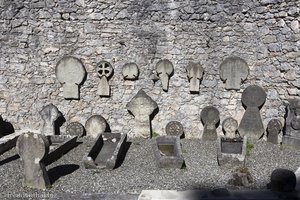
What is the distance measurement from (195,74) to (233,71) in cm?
86

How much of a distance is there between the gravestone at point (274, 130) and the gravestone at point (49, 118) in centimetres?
478

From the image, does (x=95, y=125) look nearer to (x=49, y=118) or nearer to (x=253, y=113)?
(x=49, y=118)

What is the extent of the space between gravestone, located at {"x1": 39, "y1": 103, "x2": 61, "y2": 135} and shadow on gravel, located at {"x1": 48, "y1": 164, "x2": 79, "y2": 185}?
2.12 meters

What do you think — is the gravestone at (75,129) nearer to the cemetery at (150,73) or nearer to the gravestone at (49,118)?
the cemetery at (150,73)

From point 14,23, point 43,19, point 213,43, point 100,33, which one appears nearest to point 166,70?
point 213,43

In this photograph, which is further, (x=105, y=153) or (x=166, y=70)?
(x=166, y=70)

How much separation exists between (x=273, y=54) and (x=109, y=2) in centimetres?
386

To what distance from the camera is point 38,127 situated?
814 cm

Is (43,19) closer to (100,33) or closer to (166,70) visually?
(100,33)

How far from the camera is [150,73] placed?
788 cm

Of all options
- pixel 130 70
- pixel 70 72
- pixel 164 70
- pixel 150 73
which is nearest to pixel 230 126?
pixel 164 70

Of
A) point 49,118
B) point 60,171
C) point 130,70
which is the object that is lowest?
point 60,171

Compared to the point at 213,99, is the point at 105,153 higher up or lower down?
lower down

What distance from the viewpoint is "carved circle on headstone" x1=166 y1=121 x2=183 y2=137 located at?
7793 millimetres
